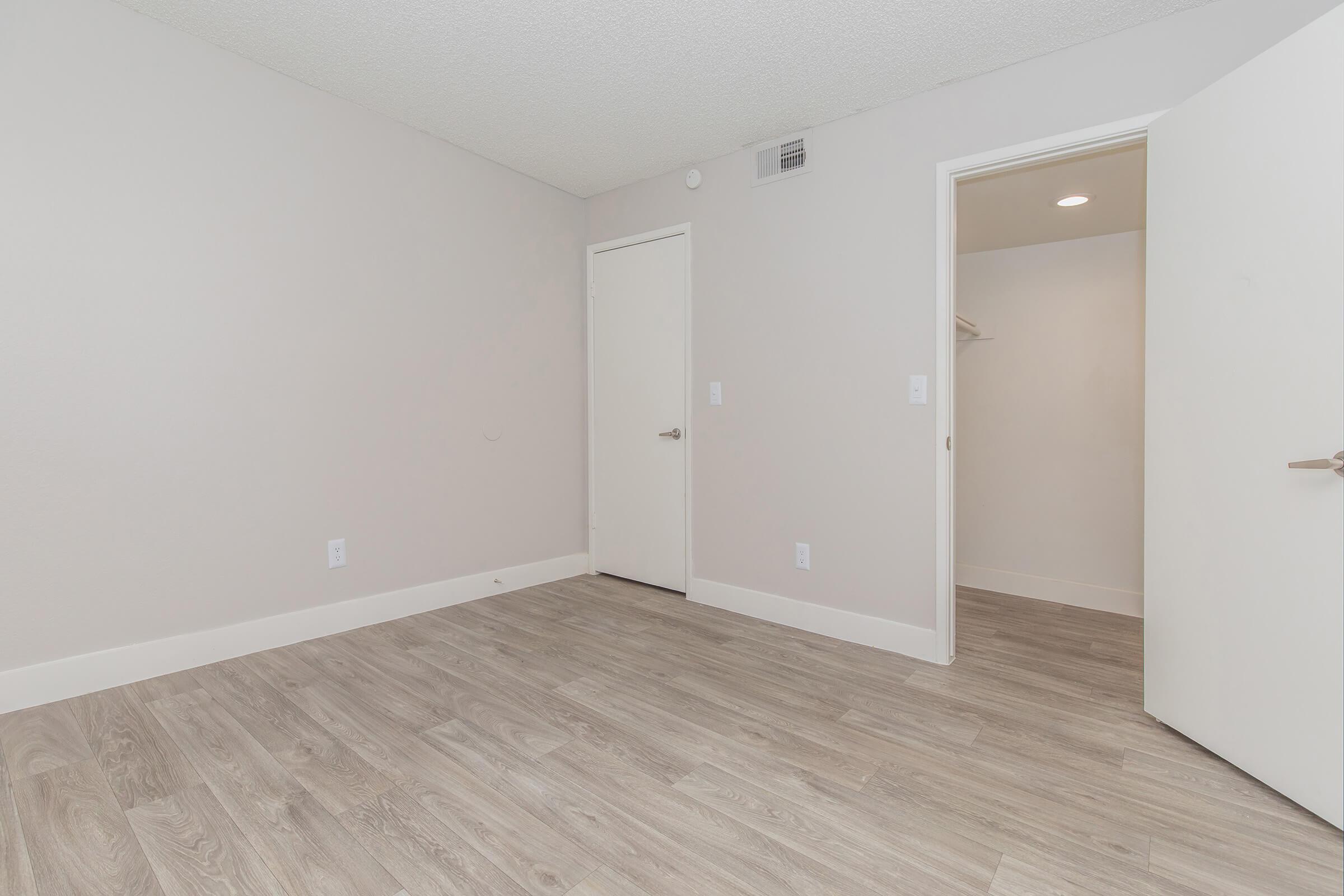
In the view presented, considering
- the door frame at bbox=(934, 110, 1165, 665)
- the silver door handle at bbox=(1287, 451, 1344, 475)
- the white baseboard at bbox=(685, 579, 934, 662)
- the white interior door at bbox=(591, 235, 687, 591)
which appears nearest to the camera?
the silver door handle at bbox=(1287, 451, 1344, 475)

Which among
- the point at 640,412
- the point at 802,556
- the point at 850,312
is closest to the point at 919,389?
the point at 850,312

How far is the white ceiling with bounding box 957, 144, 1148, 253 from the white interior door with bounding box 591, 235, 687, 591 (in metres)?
1.64

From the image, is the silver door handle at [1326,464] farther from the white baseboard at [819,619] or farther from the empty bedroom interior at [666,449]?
the white baseboard at [819,619]

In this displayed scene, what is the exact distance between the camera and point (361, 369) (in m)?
3.14

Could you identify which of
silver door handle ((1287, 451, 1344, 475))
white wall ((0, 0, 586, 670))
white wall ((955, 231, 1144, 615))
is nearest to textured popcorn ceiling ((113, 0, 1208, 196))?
white wall ((0, 0, 586, 670))

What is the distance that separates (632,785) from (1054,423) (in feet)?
11.5

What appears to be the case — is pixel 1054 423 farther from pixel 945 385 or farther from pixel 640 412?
pixel 640 412

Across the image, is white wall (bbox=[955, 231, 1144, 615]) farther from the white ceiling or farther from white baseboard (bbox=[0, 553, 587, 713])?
white baseboard (bbox=[0, 553, 587, 713])

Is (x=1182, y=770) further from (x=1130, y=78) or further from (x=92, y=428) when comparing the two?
(x=92, y=428)

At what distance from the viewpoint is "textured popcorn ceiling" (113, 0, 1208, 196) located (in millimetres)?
2293

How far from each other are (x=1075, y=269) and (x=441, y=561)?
4110 millimetres

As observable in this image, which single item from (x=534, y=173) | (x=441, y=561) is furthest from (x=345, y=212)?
(x=441, y=561)

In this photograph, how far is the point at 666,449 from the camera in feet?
12.6

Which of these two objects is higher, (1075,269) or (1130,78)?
(1130,78)
